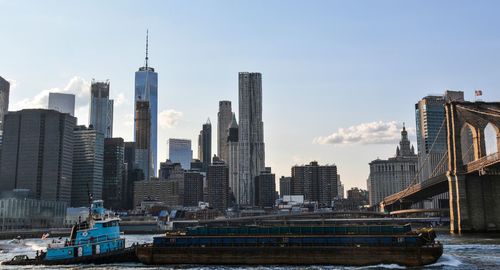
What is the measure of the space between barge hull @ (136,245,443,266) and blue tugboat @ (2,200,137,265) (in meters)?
3.50

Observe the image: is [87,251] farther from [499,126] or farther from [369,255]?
[499,126]

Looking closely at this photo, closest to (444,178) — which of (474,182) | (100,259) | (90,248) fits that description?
(474,182)

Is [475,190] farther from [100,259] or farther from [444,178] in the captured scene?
[100,259]

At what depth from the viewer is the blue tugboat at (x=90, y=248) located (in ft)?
234

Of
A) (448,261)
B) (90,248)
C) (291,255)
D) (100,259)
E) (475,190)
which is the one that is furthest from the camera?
(475,190)

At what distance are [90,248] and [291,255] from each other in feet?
85.7

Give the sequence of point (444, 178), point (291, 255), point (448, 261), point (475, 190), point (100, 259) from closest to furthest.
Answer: point (291, 255) < point (448, 261) < point (100, 259) < point (475, 190) < point (444, 178)

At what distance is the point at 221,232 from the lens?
74875mm

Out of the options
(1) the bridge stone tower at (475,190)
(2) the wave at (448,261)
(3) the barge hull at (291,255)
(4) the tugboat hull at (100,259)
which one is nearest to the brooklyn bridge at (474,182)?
(1) the bridge stone tower at (475,190)

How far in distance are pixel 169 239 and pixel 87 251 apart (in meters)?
10.6

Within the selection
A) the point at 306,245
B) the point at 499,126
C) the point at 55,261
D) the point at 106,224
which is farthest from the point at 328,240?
the point at 499,126

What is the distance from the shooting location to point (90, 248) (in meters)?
71.8

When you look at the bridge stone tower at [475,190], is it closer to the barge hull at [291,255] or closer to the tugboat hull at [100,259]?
the barge hull at [291,255]

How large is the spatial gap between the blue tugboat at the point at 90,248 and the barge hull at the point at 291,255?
11.5 feet
